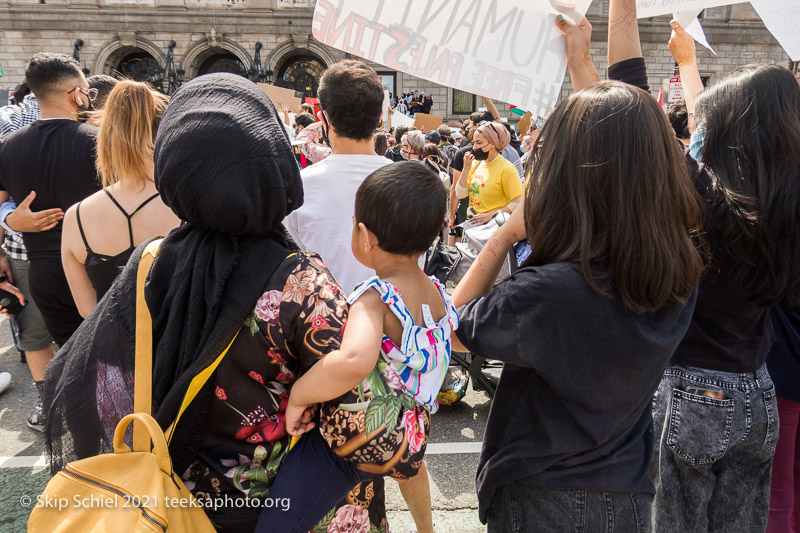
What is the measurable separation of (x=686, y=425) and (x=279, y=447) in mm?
1269

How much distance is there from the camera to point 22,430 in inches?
132

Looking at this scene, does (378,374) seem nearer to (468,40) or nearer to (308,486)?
(308,486)

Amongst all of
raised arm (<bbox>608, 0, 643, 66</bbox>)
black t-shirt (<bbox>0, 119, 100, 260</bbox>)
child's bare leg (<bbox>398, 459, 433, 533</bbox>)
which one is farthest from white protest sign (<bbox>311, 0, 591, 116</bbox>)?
black t-shirt (<bbox>0, 119, 100, 260</bbox>)

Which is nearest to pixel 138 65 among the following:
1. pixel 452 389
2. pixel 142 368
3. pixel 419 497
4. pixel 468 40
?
pixel 452 389

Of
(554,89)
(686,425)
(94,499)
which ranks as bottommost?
(686,425)

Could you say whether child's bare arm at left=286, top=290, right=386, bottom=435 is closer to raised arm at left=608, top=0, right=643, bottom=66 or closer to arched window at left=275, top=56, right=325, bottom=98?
raised arm at left=608, top=0, right=643, bottom=66

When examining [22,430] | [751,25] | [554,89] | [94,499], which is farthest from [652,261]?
[751,25]

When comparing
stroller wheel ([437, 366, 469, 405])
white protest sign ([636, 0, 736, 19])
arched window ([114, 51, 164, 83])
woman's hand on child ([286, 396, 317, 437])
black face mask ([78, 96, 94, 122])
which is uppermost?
white protest sign ([636, 0, 736, 19])

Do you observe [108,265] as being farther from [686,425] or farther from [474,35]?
[686,425]

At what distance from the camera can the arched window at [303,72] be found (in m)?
25.2

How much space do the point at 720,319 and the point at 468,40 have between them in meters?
1.25

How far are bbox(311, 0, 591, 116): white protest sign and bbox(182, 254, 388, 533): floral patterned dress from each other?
923 millimetres

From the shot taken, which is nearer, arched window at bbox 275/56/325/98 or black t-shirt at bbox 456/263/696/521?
black t-shirt at bbox 456/263/696/521

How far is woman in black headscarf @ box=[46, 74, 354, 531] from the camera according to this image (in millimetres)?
1101
